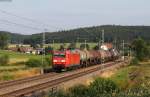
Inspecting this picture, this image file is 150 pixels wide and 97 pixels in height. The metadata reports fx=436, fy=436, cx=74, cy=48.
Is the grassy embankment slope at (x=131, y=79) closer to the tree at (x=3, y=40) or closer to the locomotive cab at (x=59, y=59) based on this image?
the locomotive cab at (x=59, y=59)

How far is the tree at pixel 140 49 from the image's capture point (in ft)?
401

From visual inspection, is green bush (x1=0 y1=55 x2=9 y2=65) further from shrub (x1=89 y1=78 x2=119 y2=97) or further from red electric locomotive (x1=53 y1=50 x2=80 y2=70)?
shrub (x1=89 y1=78 x2=119 y2=97)

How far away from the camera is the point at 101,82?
101 feet

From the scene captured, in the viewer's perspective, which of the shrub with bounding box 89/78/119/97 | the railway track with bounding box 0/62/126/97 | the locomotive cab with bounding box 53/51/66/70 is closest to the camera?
the shrub with bounding box 89/78/119/97

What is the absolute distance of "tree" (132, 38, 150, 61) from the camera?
122250mm

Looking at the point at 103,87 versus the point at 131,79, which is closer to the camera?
the point at 103,87

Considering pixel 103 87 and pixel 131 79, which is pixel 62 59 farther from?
pixel 103 87

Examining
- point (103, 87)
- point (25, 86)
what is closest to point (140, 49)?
point (25, 86)

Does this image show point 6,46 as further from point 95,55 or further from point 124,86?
point 124,86

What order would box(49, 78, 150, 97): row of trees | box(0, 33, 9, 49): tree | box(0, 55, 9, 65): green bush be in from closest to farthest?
1. box(49, 78, 150, 97): row of trees
2. box(0, 55, 9, 65): green bush
3. box(0, 33, 9, 49): tree

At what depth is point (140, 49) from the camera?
12331cm

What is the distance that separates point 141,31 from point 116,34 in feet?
65.8

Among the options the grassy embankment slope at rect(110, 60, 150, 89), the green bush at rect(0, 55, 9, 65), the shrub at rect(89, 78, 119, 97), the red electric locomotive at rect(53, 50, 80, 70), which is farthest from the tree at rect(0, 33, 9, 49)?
the shrub at rect(89, 78, 119, 97)

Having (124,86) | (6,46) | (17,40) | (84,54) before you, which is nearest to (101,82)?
(124,86)
